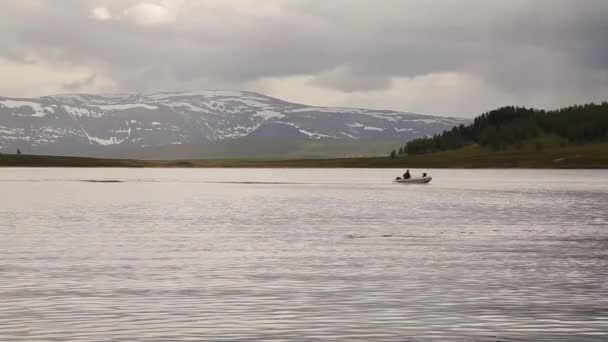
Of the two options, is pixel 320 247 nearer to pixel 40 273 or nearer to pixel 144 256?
pixel 144 256

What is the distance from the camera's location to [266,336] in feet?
71.0

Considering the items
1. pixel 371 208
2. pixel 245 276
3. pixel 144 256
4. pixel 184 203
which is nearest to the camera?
pixel 245 276

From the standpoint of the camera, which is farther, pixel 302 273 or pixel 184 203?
pixel 184 203

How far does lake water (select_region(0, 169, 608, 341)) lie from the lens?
2277 cm

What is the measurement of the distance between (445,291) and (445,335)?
7519 mm

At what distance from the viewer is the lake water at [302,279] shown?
22766 millimetres

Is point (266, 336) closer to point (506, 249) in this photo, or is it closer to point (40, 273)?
point (40, 273)

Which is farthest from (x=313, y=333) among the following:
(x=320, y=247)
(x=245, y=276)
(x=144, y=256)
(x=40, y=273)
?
(x=320, y=247)

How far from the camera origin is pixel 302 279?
3228 cm

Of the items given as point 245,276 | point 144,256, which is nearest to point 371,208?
point 144,256

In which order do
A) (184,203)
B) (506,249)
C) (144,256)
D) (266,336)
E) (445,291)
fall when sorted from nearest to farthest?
(266,336) → (445,291) → (144,256) → (506,249) → (184,203)

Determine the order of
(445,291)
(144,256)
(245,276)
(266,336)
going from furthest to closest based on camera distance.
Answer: (144,256)
(245,276)
(445,291)
(266,336)

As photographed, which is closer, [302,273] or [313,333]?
[313,333]

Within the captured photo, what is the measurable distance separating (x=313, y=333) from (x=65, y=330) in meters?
5.80
